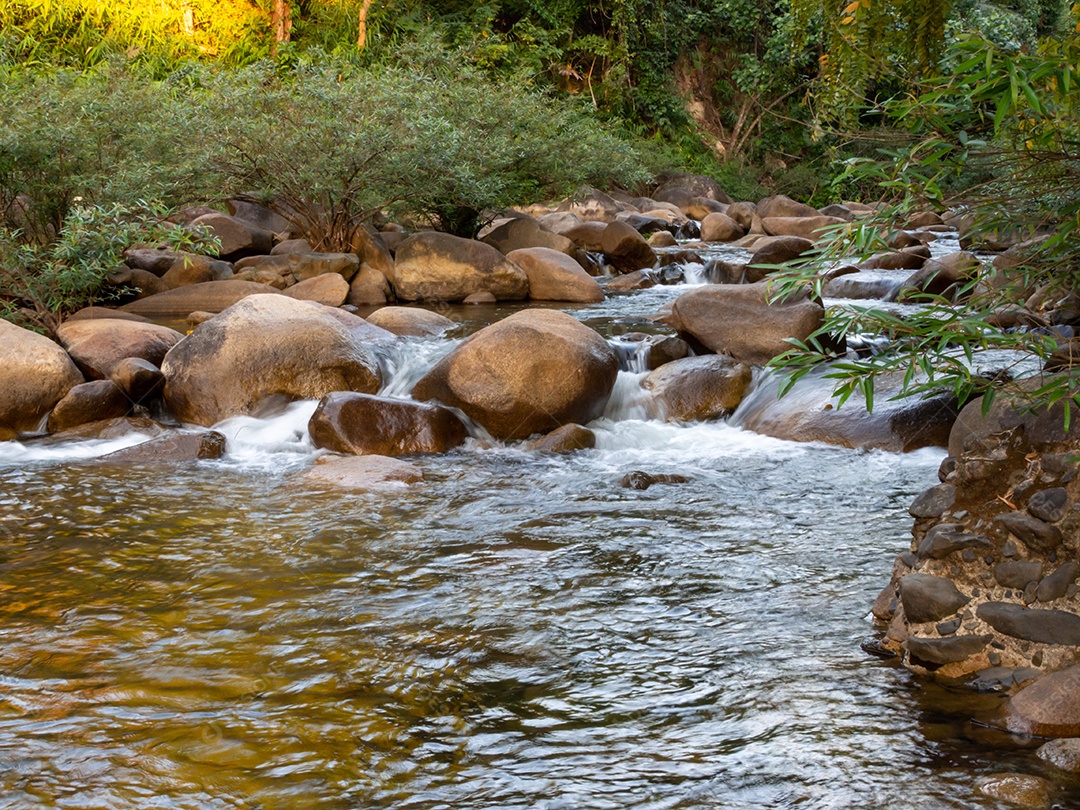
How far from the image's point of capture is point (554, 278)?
13.7 meters

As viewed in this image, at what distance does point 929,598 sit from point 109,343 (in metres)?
7.45

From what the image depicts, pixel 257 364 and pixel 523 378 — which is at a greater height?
pixel 257 364

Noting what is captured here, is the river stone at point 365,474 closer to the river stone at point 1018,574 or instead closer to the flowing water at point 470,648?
the flowing water at point 470,648

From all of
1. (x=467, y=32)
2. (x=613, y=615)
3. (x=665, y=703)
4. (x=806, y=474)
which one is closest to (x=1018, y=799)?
(x=665, y=703)

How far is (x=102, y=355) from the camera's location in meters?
8.91

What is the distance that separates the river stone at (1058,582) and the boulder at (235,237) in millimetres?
12762

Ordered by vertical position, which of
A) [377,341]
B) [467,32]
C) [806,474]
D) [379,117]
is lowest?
[806,474]

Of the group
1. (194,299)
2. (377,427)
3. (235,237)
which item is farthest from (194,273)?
(377,427)

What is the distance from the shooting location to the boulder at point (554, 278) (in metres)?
13.6

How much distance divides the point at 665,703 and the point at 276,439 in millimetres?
4945

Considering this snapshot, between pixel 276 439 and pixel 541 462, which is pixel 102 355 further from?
pixel 541 462

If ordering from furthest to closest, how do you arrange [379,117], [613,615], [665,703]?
1. [379,117]
2. [613,615]
3. [665,703]

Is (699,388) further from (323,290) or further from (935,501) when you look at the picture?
(323,290)

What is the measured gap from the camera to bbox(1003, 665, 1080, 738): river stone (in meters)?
3.17
